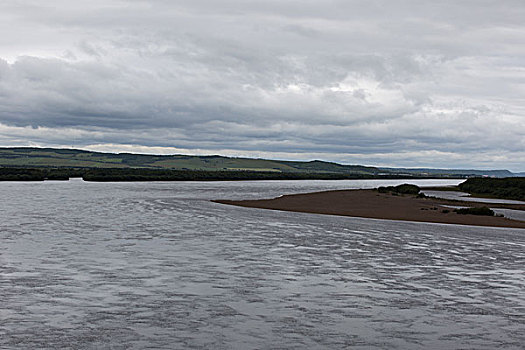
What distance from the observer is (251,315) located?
12805 mm

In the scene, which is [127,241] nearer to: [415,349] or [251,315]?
[251,315]

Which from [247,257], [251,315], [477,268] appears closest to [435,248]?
[477,268]

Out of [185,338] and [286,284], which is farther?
[286,284]

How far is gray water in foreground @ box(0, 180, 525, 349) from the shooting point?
11094 millimetres

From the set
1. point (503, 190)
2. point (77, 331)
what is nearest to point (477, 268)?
point (77, 331)

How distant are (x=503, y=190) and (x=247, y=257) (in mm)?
65760

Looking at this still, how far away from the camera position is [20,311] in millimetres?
12781

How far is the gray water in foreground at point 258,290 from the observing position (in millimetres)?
11094

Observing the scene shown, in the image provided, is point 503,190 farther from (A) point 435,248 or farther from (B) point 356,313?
(B) point 356,313

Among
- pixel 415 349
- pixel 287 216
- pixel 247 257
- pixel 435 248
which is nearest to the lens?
pixel 415 349

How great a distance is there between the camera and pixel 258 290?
15.5 meters

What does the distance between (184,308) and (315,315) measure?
3175 mm

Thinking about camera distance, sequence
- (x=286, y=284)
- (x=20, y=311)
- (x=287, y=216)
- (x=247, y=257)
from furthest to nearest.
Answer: (x=287, y=216) → (x=247, y=257) → (x=286, y=284) → (x=20, y=311)

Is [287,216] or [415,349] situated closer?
[415,349]
